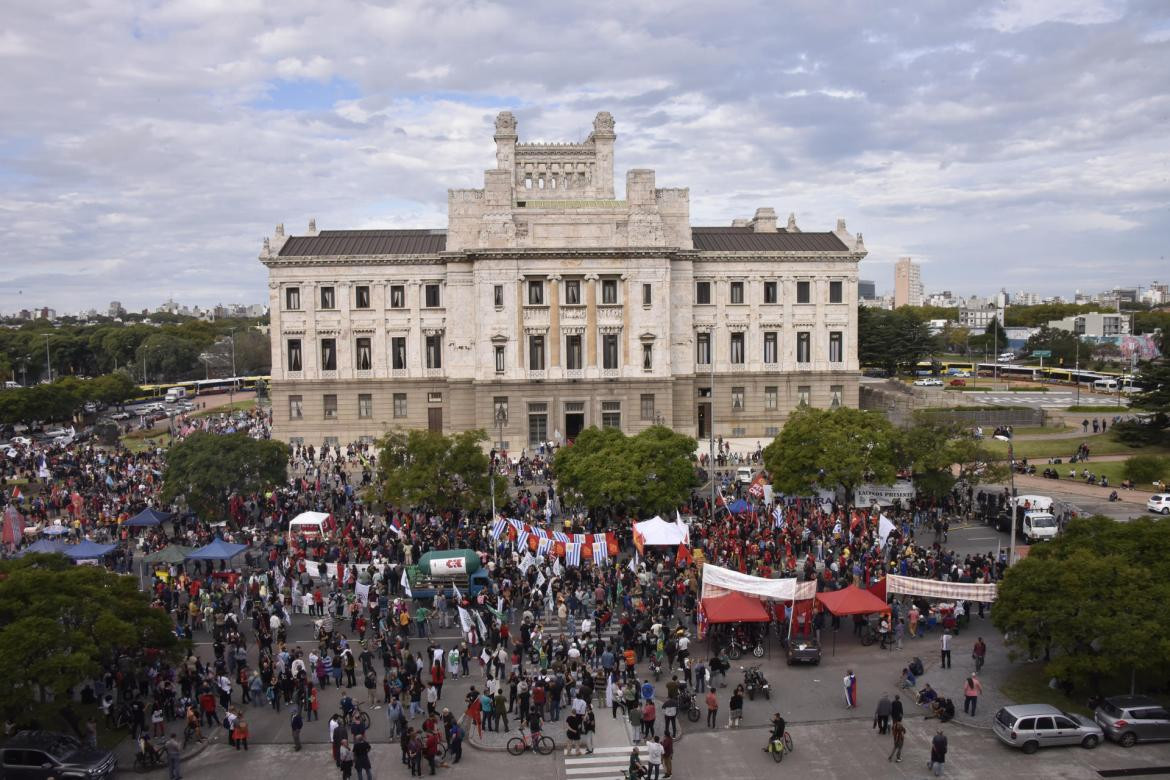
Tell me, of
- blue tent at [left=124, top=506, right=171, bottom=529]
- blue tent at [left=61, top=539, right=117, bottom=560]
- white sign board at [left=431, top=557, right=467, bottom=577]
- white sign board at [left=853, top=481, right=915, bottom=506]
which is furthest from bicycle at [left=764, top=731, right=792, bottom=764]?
blue tent at [left=124, top=506, right=171, bottom=529]

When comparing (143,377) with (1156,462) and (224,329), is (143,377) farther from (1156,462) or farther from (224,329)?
(1156,462)

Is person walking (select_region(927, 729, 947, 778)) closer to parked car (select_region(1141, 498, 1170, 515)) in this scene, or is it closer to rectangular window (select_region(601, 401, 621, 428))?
parked car (select_region(1141, 498, 1170, 515))

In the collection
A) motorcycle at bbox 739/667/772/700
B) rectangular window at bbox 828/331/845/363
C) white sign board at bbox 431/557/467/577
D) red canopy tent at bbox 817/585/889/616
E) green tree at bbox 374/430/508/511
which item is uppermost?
rectangular window at bbox 828/331/845/363

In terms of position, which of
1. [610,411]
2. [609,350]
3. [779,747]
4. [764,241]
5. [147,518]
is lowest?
[779,747]

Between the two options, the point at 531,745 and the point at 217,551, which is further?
the point at 217,551

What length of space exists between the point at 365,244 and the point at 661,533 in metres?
41.4

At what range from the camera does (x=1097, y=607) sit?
2661cm

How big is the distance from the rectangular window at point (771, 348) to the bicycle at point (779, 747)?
49.6 m

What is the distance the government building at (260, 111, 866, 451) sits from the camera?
67.1 m

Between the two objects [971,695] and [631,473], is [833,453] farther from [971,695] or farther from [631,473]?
[971,695]

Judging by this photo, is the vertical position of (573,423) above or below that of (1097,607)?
above

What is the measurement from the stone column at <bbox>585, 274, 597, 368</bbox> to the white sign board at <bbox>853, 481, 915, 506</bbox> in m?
24.7

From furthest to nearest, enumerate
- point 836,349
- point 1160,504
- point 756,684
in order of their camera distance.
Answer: point 836,349 < point 1160,504 < point 756,684

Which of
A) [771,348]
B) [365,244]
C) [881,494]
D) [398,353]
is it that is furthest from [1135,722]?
[365,244]
